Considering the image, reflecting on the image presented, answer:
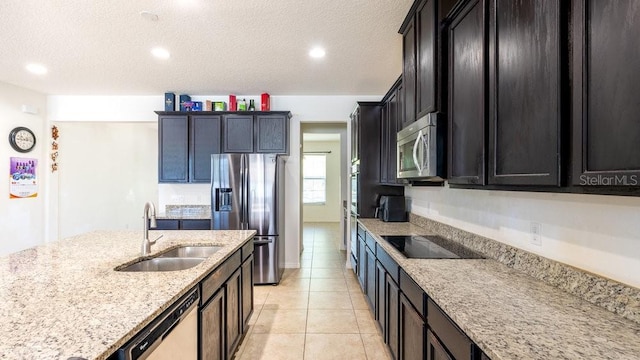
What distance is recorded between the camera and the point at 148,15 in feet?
7.90

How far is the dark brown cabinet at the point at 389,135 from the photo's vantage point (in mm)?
3268

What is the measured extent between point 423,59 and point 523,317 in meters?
1.60

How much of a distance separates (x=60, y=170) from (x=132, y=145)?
109cm

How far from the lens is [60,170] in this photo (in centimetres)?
483

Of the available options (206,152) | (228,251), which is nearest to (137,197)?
(206,152)

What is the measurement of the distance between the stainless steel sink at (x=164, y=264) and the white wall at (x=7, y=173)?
149 inches

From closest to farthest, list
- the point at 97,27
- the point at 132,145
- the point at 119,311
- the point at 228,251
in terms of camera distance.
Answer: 1. the point at 119,311
2. the point at 228,251
3. the point at 97,27
4. the point at 132,145

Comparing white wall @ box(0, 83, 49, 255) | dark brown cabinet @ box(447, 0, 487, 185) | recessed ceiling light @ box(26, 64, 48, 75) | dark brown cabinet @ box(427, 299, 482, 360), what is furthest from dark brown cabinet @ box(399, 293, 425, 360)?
white wall @ box(0, 83, 49, 255)

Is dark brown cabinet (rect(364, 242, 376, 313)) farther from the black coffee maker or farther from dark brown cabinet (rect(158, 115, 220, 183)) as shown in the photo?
Answer: dark brown cabinet (rect(158, 115, 220, 183))

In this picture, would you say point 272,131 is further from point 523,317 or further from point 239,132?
point 523,317

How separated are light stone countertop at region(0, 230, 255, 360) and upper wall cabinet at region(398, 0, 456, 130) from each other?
163 cm

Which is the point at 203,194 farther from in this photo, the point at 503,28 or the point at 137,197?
the point at 503,28

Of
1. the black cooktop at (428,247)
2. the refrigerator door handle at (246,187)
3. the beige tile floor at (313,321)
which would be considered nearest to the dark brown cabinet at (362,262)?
the beige tile floor at (313,321)

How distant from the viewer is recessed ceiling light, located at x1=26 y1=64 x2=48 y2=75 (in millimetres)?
3506
